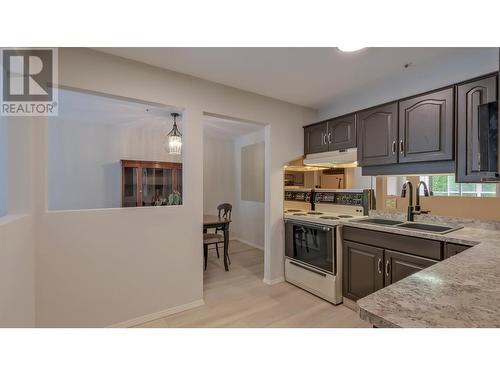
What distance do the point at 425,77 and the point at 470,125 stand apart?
75 centimetres

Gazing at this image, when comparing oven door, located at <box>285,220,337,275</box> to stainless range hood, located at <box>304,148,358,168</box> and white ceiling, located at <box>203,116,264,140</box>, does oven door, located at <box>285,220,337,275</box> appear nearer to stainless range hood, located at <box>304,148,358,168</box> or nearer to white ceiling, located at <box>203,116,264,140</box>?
stainless range hood, located at <box>304,148,358,168</box>

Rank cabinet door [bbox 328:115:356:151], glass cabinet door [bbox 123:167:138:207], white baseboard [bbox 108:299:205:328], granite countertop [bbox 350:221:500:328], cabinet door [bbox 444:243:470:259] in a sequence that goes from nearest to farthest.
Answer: granite countertop [bbox 350:221:500:328] < cabinet door [bbox 444:243:470:259] < white baseboard [bbox 108:299:205:328] < cabinet door [bbox 328:115:356:151] < glass cabinet door [bbox 123:167:138:207]

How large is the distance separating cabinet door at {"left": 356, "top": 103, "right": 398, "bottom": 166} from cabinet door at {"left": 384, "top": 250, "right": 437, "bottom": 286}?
0.88 m

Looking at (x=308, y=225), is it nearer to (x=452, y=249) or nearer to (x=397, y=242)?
(x=397, y=242)

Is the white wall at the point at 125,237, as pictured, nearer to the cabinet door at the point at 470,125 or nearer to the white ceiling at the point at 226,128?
the white ceiling at the point at 226,128

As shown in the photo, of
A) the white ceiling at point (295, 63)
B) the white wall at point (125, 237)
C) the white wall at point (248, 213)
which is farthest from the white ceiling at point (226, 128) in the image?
the white ceiling at point (295, 63)

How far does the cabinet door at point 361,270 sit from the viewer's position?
6.50 feet

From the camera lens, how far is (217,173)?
4980 millimetres

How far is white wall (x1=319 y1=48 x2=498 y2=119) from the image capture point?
5.90ft

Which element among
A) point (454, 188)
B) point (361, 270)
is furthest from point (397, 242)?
point (454, 188)

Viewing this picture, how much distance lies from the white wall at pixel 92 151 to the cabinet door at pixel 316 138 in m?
2.26

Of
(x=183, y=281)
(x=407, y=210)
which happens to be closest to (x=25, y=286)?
(x=183, y=281)

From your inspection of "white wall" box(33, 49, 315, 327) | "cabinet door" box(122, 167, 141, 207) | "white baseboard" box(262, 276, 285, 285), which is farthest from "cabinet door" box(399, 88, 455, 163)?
"cabinet door" box(122, 167, 141, 207)
